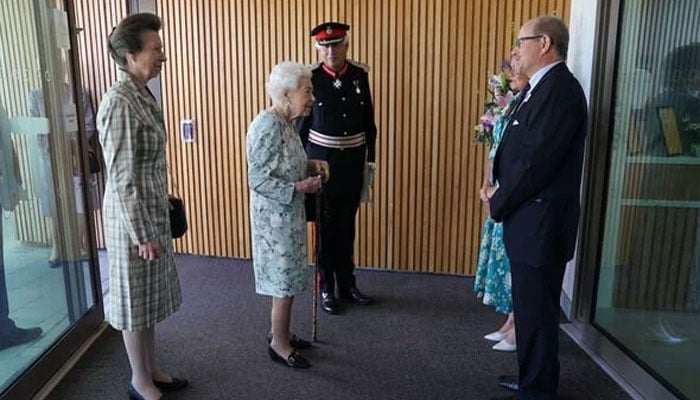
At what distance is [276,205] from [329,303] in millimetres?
1186

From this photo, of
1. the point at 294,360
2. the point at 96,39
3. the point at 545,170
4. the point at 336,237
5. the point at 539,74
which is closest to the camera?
the point at 545,170

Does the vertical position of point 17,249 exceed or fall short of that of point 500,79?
it falls short

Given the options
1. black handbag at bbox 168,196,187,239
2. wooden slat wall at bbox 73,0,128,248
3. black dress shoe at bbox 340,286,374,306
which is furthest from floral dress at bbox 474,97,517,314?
wooden slat wall at bbox 73,0,128,248

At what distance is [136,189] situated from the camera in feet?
7.39

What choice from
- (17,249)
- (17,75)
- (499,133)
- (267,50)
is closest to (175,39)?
(267,50)

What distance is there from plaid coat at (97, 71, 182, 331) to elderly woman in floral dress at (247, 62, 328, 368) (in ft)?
1.53

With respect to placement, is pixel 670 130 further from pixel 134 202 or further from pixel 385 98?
pixel 134 202

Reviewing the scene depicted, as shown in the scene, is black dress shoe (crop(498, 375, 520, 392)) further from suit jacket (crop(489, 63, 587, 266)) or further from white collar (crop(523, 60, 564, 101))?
white collar (crop(523, 60, 564, 101))

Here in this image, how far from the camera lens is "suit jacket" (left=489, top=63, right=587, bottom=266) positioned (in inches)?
86.4

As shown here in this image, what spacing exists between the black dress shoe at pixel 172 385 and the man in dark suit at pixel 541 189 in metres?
1.68

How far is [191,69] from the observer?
180 inches

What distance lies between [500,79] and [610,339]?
5.22 ft

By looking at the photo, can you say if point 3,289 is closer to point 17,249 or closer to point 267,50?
point 17,249

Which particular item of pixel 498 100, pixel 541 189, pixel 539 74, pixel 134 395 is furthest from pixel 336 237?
pixel 539 74
